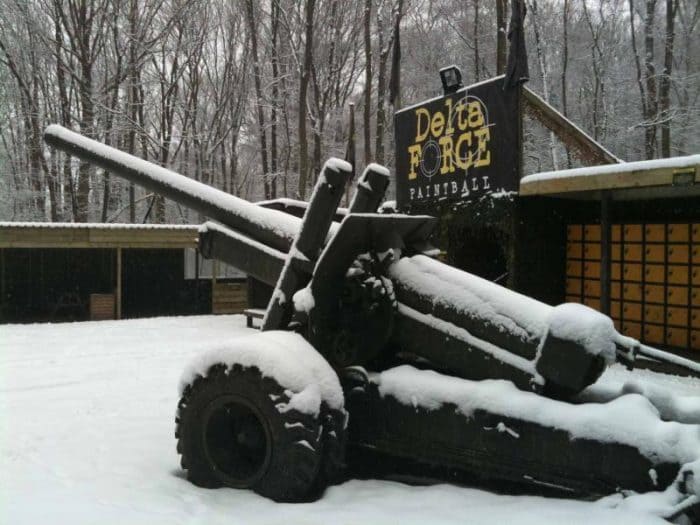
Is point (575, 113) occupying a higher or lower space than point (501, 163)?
higher

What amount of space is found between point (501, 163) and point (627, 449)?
23.5 feet

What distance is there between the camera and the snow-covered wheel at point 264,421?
10.9ft

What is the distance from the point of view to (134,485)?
363 centimetres

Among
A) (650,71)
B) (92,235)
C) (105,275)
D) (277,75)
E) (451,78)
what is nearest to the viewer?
(451,78)

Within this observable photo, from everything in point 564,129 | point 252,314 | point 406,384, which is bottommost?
point 252,314

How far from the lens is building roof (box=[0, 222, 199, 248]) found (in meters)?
14.3

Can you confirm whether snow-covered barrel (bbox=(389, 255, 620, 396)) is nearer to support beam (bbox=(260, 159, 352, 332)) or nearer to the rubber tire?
support beam (bbox=(260, 159, 352, 332))

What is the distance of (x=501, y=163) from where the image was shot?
31.4 feet

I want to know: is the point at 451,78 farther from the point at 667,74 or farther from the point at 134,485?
the point at 667,74

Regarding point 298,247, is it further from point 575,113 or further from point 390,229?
point 575,113

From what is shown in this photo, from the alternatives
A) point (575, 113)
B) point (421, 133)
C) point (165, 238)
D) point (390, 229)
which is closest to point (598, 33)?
point (575, 113)

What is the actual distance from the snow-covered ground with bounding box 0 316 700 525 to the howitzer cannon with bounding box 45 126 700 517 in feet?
0.53

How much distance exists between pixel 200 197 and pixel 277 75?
21929mm

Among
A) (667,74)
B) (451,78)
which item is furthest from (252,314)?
(667,74)
